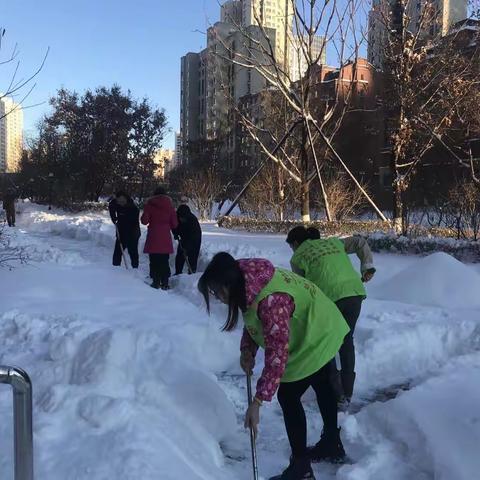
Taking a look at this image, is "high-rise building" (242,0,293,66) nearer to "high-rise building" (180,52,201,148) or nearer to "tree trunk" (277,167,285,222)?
"tree trunk" (277,167,285,222)

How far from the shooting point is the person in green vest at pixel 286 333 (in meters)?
2.72

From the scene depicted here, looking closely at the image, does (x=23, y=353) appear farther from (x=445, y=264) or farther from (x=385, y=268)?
(x=385, y=268)

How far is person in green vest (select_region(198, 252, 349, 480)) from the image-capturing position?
2.72 meters

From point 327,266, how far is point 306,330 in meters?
1.16

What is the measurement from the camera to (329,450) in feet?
12.1

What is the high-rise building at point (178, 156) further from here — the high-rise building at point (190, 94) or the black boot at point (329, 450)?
the black boot at point (329, 450)

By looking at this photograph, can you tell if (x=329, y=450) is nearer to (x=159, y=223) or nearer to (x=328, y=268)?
(x=328, y=268)

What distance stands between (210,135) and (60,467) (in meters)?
47.4

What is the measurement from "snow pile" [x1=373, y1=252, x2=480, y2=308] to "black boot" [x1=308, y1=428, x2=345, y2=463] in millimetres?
4379

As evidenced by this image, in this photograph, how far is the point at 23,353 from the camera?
208 inches

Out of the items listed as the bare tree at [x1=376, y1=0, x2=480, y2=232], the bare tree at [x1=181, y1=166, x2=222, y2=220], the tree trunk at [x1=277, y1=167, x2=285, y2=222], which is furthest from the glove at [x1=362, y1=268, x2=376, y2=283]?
the bare tree at [x1=181, y1=166, x2=222, y2=220]

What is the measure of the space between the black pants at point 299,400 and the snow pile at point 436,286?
15.3 ft

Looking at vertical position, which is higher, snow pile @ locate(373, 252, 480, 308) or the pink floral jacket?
the pink floral jacket

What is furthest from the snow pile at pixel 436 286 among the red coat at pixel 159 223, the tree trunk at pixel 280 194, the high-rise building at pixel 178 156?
the high-rise building at pixel 178 156
